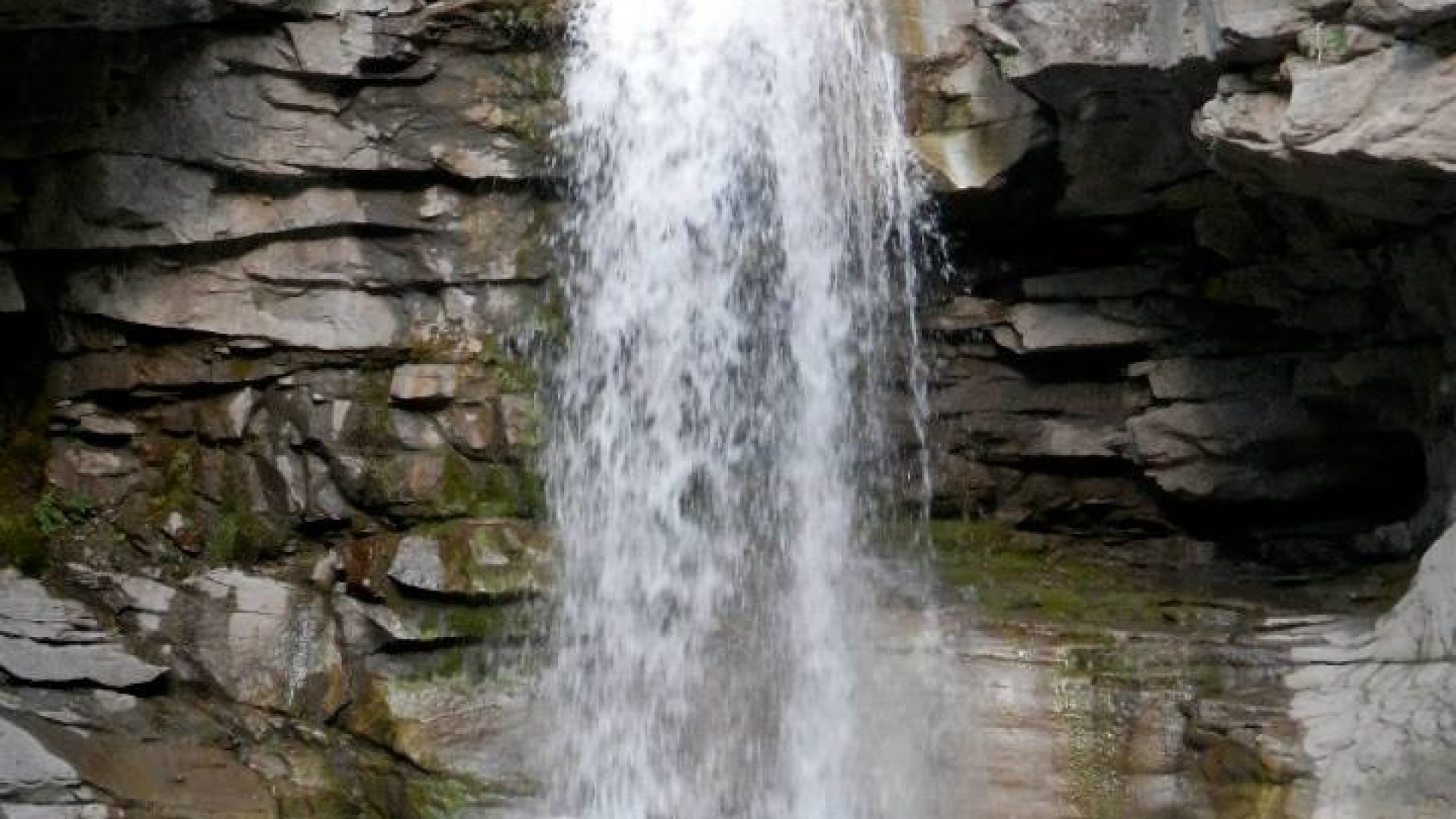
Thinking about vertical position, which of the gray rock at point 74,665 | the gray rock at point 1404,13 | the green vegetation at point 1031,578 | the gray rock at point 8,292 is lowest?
the gray rock at point 74,665

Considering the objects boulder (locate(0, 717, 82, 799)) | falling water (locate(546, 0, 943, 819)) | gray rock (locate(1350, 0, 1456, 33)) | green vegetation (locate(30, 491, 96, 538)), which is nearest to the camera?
gray rock (locate(1350, 0, 1456, 33))

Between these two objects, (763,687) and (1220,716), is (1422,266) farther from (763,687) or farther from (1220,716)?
(763,687)

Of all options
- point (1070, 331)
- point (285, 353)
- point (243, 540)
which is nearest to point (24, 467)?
point (243, 540)

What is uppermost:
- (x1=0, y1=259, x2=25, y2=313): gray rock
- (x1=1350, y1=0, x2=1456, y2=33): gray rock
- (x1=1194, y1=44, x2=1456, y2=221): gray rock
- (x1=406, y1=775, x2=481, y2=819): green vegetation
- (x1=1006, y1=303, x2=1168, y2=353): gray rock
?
(x1=1350, y1=0, x2=1456, y2=33): gray rock

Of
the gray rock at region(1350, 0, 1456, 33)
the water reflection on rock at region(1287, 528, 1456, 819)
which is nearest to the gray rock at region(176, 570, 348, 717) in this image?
the water reflection on rock at region(1287, 528, 1456, 819)

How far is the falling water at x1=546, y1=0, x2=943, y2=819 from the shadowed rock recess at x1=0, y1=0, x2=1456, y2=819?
0.26 meters

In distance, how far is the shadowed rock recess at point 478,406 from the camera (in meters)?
8.00

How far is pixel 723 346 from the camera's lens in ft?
30.9

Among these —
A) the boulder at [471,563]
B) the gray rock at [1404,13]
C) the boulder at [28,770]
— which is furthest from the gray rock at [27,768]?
the gray rock at [1404,13]

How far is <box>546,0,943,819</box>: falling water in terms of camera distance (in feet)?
29.2

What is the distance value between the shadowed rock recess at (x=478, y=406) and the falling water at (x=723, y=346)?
0.26 metres

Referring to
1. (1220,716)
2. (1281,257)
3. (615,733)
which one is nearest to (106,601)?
(615,733)

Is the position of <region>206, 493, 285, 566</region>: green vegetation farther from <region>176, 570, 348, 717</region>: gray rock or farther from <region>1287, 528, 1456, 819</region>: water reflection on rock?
<region>1287, 528, 1456, 819</region>: water reflection on rock

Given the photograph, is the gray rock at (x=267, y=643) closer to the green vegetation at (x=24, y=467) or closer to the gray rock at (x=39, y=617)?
the gray rock at (x=39, y=617)
